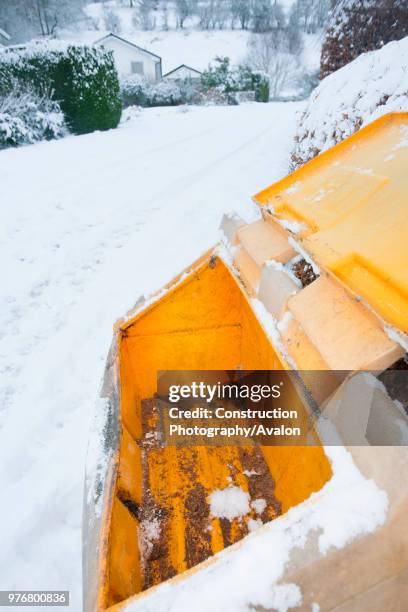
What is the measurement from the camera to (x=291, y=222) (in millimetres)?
1713

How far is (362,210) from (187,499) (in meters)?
1.65

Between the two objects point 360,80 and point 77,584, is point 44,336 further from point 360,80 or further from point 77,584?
point 360,80

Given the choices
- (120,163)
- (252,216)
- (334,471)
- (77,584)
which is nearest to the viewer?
(334,471)

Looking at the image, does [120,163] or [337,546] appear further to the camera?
[120,163]

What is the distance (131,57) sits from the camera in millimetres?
33969

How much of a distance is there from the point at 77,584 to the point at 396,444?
1.60 meters

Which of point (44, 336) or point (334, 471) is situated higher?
point (334, 471)

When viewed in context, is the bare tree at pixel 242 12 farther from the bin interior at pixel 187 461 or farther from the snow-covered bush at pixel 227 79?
the bin interior at pixel 187 461

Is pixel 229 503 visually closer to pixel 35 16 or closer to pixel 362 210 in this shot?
pixel 362 210

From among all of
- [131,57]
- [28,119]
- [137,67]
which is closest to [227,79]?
[137,67]

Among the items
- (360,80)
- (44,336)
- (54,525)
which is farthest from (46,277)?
(360,80)

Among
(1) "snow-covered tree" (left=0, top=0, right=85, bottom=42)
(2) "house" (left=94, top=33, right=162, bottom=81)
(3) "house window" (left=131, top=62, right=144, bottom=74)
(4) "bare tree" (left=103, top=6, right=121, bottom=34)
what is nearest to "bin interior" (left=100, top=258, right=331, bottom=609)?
(2) "house" (left=94, top=33, right=162, bottom=81)

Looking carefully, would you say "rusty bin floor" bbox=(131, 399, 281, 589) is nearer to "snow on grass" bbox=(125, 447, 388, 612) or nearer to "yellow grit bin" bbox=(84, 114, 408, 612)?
"yellow grit bin" bbox=(84, 114, 408, 612)

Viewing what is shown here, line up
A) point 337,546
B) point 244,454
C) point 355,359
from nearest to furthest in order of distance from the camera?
point 337,546 → point 355,359 → point 244,454
